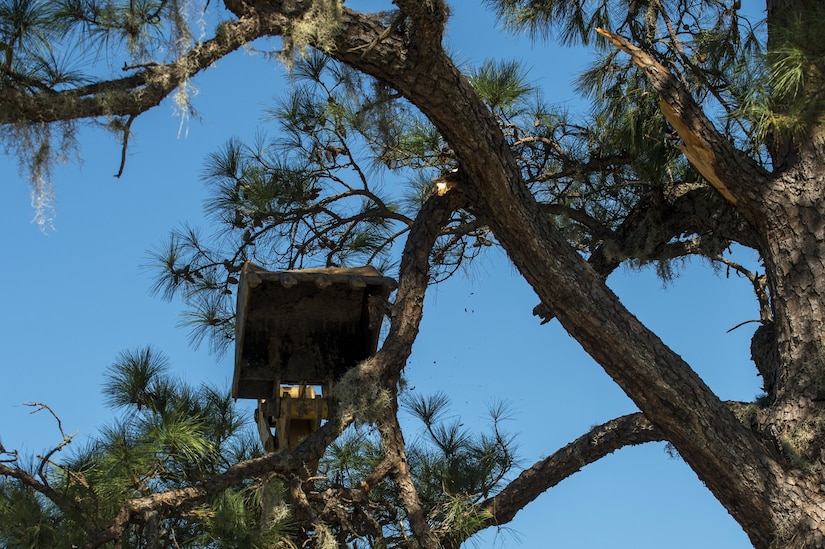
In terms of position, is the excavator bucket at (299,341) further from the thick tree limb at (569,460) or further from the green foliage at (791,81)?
the green foliage at (791,81)

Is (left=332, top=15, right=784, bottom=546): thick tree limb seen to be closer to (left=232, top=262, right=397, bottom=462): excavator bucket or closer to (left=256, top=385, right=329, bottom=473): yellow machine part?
(left=232, top=262, right=397, bottom=462): excavator bucket

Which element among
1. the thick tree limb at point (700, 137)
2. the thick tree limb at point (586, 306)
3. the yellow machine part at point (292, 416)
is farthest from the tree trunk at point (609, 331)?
the yellow machine part at point (292, 416)

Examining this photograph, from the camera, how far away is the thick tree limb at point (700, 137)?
128 inches

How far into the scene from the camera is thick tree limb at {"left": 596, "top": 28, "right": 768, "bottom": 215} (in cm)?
325

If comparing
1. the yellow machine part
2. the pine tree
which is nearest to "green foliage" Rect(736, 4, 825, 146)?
the pine tree

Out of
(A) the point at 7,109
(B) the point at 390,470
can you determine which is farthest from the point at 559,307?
(A) the point at 7,109

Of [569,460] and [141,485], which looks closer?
[141,485]

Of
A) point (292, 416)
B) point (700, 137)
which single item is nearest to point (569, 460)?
point (292, 416)

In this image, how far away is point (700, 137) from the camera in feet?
10.7

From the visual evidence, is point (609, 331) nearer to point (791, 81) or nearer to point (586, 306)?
point (586, 306)

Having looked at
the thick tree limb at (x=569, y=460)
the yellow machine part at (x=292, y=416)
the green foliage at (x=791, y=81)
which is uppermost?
the green foliage at (x=791, y=81)

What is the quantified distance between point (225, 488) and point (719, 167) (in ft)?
5.60

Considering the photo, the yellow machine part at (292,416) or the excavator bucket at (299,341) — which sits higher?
the excavator bucket at (299,341)

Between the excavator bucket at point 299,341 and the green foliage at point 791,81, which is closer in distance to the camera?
the green foliage at point 791,81
